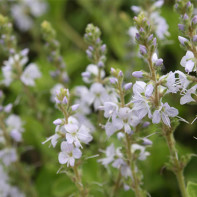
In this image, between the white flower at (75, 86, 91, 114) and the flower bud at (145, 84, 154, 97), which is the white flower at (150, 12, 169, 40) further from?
the flower bud at (145, 84, 154, 97)

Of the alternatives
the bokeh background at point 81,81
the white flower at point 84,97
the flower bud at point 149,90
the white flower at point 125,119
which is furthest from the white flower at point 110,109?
the bokeh background at point 81,81

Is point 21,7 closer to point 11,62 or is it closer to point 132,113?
point 11,62

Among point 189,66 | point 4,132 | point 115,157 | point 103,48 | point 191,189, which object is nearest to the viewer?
point 189,66

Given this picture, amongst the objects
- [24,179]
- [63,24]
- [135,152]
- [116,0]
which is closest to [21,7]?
[63,24]

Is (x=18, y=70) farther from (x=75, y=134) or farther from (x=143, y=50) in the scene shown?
(x=143, y=50)

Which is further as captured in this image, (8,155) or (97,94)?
(8,155)

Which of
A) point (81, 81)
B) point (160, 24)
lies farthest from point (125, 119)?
point (81, 81)
